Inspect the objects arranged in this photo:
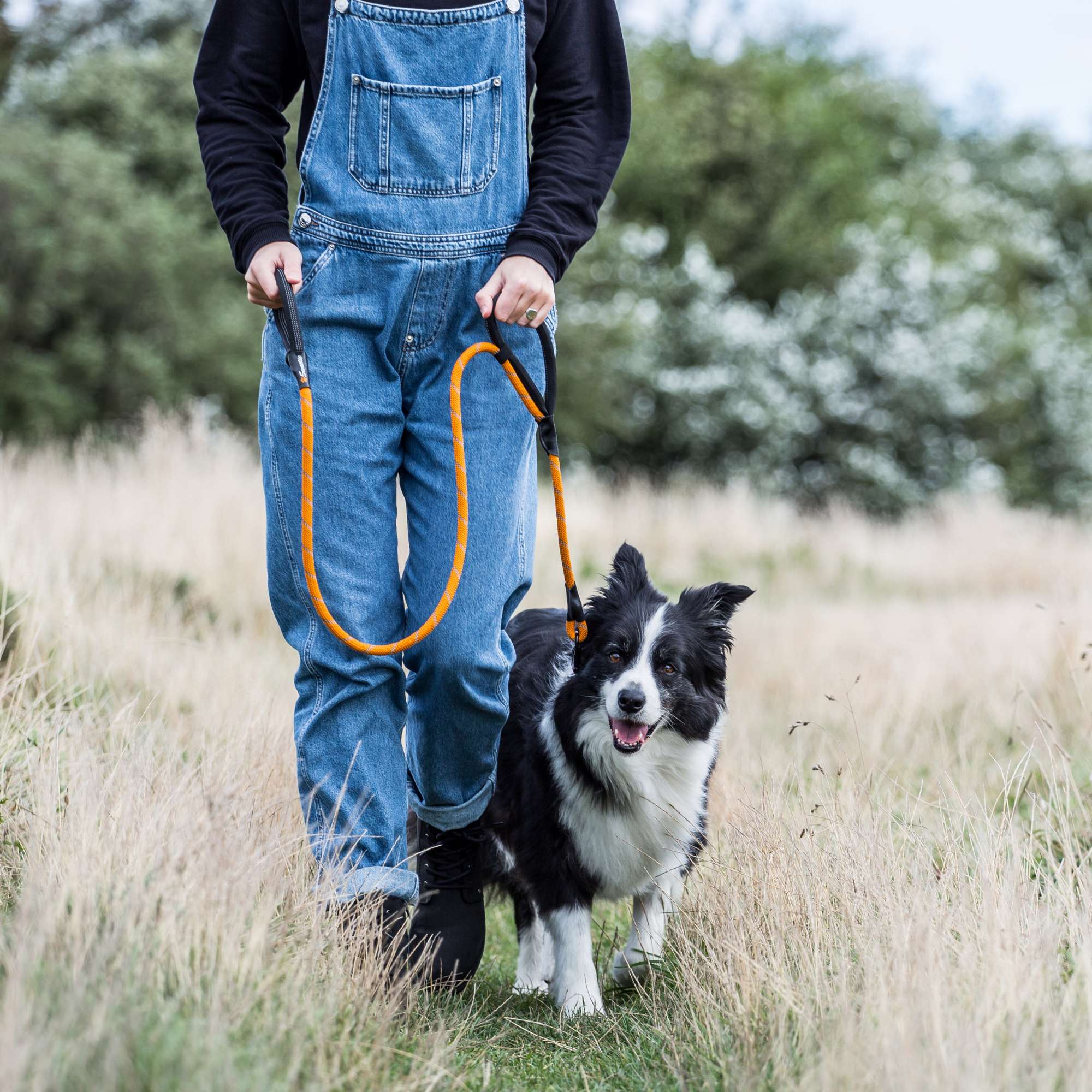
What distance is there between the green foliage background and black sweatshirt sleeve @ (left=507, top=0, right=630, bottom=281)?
5.11m

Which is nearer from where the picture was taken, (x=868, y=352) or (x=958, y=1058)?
(x=958, y=1058)

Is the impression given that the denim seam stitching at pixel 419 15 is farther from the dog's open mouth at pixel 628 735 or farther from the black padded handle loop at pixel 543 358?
the dog's open mouth at pixel 628 735

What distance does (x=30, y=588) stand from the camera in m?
4.47

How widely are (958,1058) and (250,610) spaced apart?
5.30 metres

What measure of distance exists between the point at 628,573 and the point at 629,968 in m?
1.01

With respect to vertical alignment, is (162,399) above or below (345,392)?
below

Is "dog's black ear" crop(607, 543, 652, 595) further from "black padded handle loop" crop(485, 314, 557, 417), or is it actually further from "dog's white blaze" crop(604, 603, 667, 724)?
"black padded handle loop" crop(485, 314, 557, 417)

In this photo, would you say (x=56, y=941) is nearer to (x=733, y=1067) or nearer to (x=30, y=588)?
(x=733, y=1067)

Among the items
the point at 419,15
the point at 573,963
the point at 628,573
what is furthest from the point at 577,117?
the point at 573,963

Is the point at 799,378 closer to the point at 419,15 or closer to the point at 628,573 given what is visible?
the point at 628,573

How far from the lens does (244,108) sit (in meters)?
2.67

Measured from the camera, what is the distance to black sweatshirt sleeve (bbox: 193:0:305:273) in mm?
2609

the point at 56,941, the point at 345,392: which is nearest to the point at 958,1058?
the point at 56,941

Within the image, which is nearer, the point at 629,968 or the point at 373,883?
the point at 373,883
